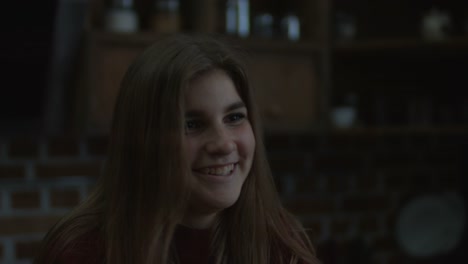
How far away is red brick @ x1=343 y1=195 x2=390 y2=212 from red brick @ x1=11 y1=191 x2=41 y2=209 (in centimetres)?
106

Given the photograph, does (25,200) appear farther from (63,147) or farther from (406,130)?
(406,130)

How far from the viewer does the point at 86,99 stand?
140cm

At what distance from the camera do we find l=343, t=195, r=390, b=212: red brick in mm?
2072

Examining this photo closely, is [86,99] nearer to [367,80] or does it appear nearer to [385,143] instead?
[367,80]

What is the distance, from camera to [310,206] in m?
2.01

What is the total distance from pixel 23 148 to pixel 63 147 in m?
0.11

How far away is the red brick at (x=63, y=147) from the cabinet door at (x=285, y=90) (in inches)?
22.7

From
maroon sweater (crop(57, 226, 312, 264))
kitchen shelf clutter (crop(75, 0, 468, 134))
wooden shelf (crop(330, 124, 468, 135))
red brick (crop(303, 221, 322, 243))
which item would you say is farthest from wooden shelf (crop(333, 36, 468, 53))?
maroon sweater (crop(57, 226, 312, 264))

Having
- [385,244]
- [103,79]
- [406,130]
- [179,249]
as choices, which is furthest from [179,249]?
[385,244]

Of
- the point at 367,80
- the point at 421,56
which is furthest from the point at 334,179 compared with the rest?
the point at 421,56

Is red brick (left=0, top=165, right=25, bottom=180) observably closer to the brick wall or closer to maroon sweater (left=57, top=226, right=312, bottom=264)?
the brick wall

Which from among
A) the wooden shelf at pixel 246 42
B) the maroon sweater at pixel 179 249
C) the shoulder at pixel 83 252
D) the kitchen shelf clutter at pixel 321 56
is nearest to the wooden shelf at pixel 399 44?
the kitchen shelf clutter at pixel 321 56

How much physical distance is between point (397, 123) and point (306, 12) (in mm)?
457

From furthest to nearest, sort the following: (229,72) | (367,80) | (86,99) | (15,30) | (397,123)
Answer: (367,80)
(397,123)
(86,99)
(15,30)
(229,72)
